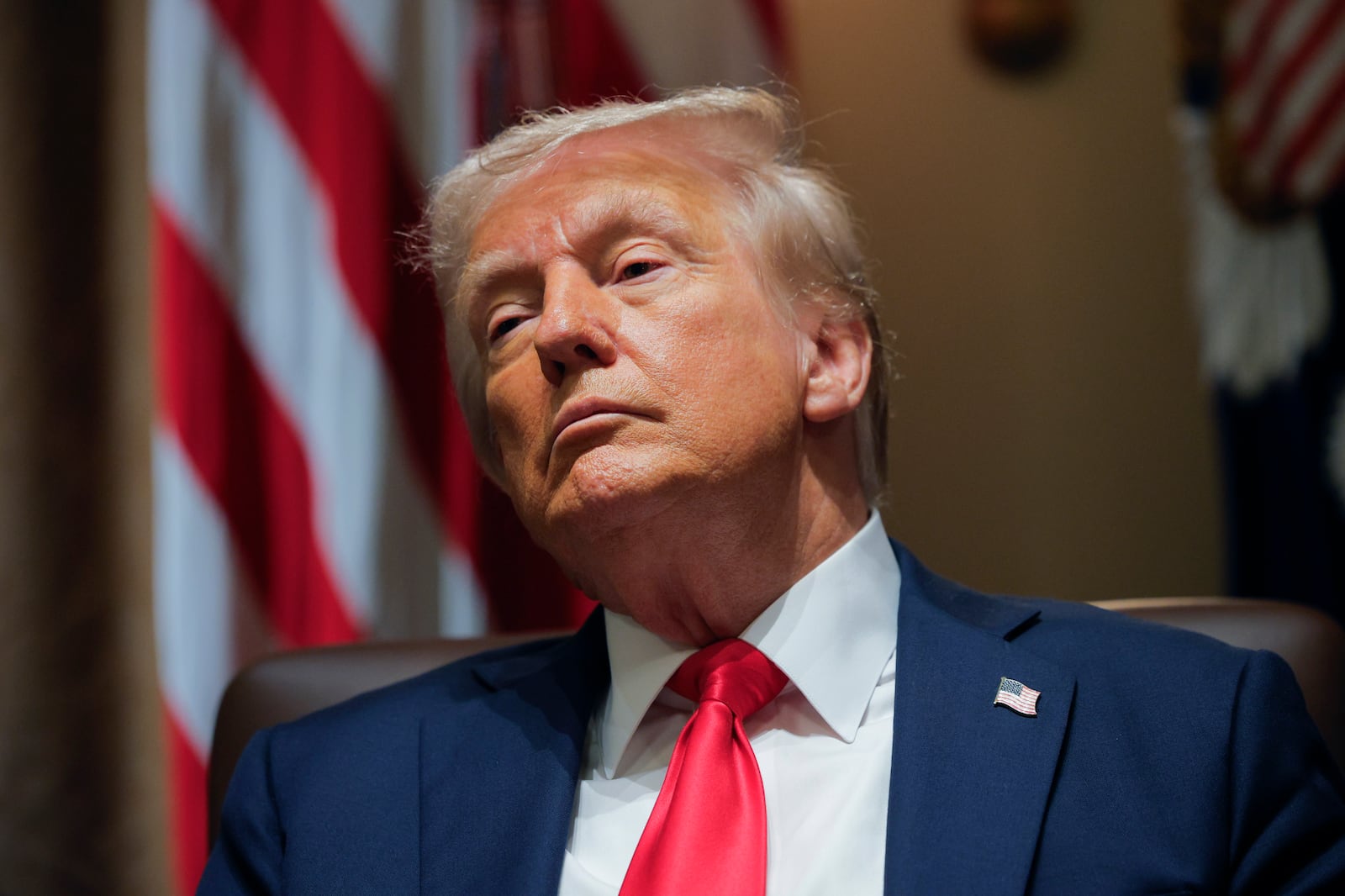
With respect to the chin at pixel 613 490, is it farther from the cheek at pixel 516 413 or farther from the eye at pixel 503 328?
the eye at pixel 503 328

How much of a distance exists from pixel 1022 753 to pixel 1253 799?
0.67 ft

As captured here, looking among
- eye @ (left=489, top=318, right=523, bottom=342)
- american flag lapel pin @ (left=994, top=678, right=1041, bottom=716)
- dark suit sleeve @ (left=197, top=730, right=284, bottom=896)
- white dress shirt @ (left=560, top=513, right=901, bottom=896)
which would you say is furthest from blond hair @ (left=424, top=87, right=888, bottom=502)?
dark suit sleeve @ (left=197, top=730, right=284, bottom=896)

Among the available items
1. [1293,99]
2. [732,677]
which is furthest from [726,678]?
[1293,99]

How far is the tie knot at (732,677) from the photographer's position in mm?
1262

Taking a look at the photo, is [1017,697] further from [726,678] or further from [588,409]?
[588,409]

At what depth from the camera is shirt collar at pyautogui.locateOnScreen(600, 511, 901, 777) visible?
4.09 feet

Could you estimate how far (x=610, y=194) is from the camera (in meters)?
1.33

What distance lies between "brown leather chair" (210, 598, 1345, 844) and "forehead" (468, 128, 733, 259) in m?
0.53

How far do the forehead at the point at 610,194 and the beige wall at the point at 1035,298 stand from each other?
3.26ft

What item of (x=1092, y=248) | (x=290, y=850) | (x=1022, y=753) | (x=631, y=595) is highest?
(x=1092, y=248)

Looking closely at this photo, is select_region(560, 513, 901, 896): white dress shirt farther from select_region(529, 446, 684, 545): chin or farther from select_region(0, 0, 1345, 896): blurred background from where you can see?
select_region(0, 0, 1345, 896): blurred background

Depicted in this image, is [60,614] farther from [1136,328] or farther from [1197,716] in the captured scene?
[1136,328]

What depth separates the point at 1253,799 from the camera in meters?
1.10

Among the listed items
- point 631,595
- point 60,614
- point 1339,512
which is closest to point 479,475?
point 60,614
